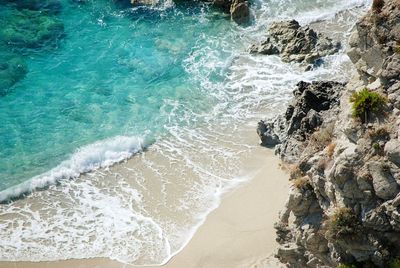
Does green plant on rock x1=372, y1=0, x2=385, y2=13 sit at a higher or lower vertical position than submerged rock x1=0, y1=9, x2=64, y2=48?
higher

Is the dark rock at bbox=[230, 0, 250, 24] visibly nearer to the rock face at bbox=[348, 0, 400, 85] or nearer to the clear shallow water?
the clear shallow water

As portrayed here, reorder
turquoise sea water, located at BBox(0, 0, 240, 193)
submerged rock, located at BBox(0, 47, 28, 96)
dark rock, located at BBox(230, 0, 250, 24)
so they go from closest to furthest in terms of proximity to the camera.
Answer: turquoise sea water, located at BBox(0, 0, 240, 193) → submerged rock, located at BBox(0, 47, 28, 96) → dark rock, located at BBox(230, 0, 250, 24)

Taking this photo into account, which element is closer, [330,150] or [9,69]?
[330,150]

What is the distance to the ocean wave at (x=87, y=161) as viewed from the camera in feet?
82.9

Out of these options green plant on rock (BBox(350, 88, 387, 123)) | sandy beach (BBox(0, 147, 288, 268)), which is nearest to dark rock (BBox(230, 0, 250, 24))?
sandy beach (BBox(0, 147, 288, 268))

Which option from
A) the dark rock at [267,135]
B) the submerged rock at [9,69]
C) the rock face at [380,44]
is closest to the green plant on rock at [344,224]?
the rock face at [380,44]

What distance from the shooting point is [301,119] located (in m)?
24.1

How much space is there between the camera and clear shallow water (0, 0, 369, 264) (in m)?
22.8

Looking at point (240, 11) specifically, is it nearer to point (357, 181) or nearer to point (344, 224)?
point (357, 181)

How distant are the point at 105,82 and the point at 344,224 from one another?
806 inches

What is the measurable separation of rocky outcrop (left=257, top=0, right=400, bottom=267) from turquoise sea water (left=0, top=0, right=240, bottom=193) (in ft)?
38.5

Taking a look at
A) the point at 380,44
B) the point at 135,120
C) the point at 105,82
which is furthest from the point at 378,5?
the point at 105,82

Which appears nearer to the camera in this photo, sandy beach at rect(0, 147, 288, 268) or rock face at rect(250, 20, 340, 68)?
sandy beach at rect(0, 147, 288, 268)

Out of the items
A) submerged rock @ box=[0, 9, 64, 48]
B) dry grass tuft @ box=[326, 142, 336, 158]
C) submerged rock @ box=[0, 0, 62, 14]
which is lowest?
submerged rock @ box=[0, 9, 64, 48]
